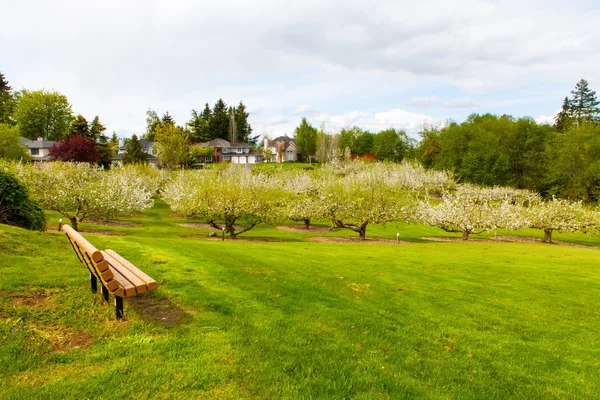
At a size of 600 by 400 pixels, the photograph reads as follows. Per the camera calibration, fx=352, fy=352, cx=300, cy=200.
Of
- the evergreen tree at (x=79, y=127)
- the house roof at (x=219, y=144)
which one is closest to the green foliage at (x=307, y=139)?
the house roof at (x=219, y=144)

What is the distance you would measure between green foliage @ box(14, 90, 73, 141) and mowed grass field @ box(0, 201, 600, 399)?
106m

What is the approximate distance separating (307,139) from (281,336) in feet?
339

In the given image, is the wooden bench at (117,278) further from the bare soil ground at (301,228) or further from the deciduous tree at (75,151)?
the deciduous tree at (75,151)

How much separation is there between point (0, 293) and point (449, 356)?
7733 millimetres

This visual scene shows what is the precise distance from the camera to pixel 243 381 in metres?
4.23

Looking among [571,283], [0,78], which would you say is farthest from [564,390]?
[0,78]

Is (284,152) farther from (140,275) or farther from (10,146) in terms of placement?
(140,275)

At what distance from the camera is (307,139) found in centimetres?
10662

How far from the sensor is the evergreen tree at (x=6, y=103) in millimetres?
91875

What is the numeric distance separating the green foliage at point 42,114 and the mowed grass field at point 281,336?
106 meters

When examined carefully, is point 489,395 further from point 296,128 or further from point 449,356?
point 296,128

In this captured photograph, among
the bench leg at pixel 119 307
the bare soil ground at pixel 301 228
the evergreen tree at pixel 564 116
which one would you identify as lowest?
the bare soil ground at pixel 301 228

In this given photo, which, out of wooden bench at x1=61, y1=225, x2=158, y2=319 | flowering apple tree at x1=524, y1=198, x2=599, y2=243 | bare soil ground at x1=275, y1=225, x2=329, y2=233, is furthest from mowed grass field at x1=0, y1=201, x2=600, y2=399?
flowering apple tree at x1=524, y1=198, x2=599, y2=243

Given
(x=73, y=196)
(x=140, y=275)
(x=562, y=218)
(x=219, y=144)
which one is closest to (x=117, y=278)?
(x=140, y=275)
